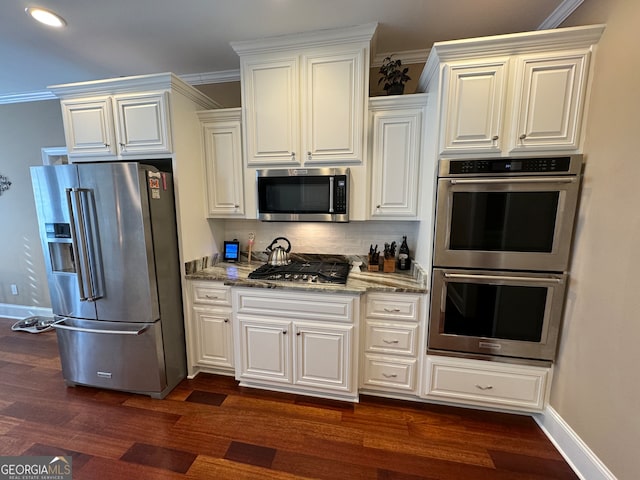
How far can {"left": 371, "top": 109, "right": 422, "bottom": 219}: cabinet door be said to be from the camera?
6.57 ft

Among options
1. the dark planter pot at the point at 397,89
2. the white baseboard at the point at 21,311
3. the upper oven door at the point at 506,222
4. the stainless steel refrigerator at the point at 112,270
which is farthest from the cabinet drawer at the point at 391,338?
the white baseboard at the point at 21,311

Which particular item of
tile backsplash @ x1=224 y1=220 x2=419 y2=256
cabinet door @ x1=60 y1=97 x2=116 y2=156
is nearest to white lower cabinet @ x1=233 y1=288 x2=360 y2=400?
tile backsplash @ x1=224 y1=220 x2=419 y2=256

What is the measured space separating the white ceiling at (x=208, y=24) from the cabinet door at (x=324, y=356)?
2.12 m

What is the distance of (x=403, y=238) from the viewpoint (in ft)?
7.93

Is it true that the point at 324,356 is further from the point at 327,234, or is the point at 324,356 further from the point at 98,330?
the point at 98,330

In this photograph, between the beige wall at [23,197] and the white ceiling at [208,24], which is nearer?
the white ceiling at [208,24]

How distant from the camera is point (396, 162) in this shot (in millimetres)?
2053

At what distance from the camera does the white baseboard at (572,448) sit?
1.41m

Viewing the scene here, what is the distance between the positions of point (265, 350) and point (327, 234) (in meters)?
1.14

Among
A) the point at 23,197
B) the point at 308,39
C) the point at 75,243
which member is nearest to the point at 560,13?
the point at 308,39

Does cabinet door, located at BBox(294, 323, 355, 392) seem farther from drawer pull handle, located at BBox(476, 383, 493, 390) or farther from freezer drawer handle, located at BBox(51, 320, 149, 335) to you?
freezer drawer handle, located at BBox(51, 320, 149, 335)

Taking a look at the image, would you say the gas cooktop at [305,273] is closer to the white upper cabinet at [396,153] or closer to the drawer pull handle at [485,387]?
the white upper cabinet at [396,153]

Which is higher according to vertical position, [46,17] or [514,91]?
[46,17]

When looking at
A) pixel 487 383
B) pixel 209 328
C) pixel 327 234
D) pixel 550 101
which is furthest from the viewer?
pixel 327 234
